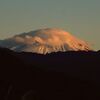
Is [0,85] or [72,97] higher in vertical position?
[0,85]

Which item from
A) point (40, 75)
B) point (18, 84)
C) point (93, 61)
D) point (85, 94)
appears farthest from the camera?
point (93, 61)

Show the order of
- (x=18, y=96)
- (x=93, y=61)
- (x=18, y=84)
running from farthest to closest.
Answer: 1. (x=93, y=61)
2. (x=18, y=84)
3. (x=18, y=96)

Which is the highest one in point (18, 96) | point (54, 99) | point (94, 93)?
point (18, 96)

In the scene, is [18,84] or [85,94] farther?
[85,94]

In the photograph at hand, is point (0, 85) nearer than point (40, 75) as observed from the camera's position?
Yes

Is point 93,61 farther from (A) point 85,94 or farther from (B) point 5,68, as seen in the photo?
(B) point 5,68

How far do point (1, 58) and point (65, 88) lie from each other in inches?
650

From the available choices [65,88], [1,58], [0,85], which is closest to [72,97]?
[65,88]

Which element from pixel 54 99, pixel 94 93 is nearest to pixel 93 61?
pixel 94 93

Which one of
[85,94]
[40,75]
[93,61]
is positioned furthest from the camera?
[93,61]

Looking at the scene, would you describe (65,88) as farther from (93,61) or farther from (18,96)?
(93,61)

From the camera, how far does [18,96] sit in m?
64.0

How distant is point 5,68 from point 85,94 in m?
22.4

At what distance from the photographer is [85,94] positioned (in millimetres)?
89562
